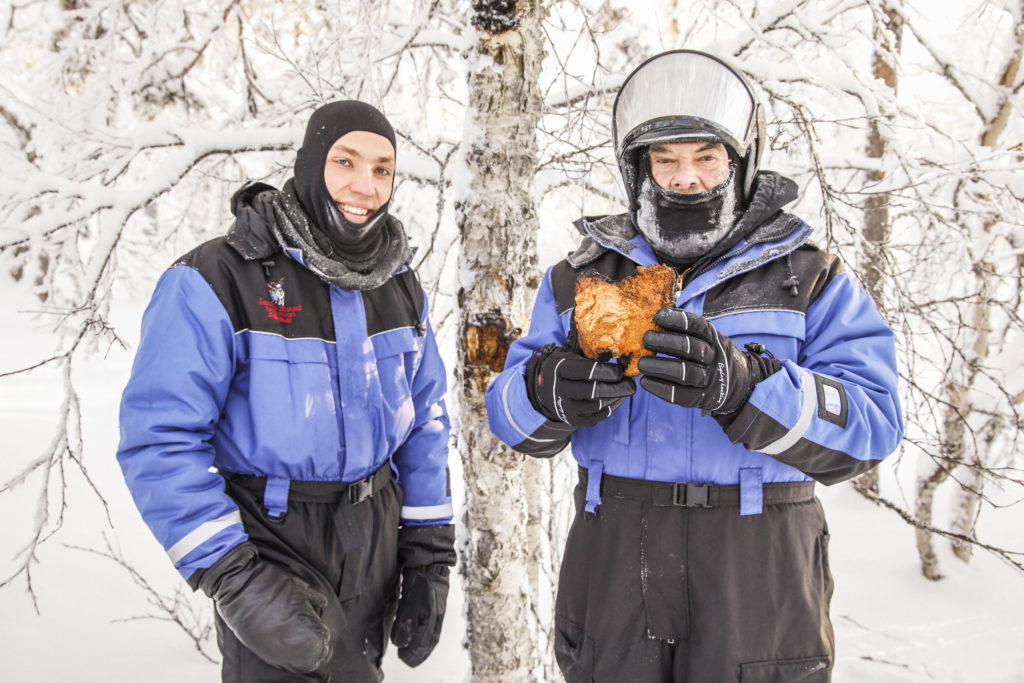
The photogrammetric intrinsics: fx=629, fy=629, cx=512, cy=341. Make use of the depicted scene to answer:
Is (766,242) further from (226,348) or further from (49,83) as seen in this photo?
(49,83)

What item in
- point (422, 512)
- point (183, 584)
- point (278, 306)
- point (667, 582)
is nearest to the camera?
point (667, 582)

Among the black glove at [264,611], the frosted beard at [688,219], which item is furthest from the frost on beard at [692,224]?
the black glove at [264,611]

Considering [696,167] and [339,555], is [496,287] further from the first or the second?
[339,555]

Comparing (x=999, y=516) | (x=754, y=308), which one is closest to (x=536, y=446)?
(x=754, y=308)

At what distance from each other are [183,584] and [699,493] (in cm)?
427

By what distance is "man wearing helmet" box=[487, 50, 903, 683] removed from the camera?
138 cm

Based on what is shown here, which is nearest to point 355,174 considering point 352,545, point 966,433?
point 352,545

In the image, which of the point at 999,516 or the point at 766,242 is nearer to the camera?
the point at 766,242

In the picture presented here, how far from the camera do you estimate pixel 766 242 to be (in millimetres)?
1570

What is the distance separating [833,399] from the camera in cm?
138

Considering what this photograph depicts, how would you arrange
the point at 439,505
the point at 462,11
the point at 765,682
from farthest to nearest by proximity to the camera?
the point at 462,11 → the point at 439,505 → the point at 765,682

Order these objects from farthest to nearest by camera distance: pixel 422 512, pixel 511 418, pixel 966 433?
pixel 966 433 < pixel 422 512 < pixel 511 418

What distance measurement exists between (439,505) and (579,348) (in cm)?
91

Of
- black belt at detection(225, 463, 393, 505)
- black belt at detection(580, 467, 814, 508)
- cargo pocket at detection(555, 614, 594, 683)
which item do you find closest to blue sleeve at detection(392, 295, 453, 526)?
black belt at detection(225, 463, 393, 505)
